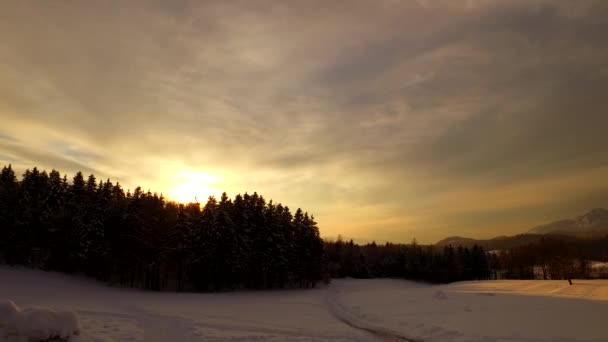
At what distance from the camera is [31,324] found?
39.5ft

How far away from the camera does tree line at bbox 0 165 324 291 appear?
56750 millimetres

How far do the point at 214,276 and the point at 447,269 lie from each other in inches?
3094

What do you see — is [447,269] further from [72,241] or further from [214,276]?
[72,241]

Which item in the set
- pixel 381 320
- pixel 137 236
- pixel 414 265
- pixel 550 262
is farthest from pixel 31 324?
pixel 550 262

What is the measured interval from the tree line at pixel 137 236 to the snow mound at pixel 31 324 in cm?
4893

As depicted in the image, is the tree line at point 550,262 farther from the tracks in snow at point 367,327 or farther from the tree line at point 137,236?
the tracks in snow at point 367,327

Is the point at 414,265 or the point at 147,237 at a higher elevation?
the point at 147,237

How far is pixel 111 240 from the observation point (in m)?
59.0

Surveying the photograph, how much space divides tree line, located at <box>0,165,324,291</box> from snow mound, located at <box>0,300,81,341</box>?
48930 millimetres

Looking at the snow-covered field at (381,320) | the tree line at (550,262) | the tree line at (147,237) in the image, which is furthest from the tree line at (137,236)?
the tree line at (550,262)

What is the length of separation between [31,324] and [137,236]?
50.7 metres

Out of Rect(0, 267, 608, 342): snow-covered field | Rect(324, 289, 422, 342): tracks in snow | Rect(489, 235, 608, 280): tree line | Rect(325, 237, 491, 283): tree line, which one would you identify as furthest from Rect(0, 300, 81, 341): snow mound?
Rect(489, 235, 608, 280): tree line

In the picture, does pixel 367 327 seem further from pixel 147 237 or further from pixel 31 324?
pixel 147 237

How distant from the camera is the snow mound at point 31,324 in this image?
11.7 meters
